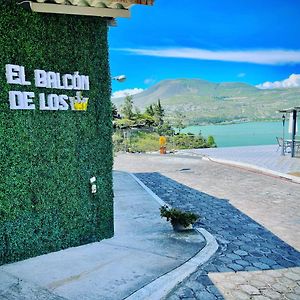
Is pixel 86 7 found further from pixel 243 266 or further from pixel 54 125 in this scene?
pixel 243 266

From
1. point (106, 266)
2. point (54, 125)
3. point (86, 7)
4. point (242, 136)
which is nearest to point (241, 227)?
point (106, 266)

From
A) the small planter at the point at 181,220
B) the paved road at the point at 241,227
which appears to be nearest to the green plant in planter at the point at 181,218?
the small planter at the point at 181,220

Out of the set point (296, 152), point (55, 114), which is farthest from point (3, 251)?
point (296, 152)

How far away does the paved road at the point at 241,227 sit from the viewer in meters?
5.43

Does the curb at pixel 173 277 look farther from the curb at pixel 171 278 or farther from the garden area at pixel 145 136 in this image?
the garden area at pixel 145 136

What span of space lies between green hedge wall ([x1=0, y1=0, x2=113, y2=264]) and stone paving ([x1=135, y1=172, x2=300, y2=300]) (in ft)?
8.65

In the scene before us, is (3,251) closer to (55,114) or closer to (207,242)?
(55,114)

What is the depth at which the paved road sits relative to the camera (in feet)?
17.8

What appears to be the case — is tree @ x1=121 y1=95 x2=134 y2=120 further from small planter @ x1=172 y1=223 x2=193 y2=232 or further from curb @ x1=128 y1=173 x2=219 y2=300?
curb @ x1=128 y1=173 x2=219 y2=300

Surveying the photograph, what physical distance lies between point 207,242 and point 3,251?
406 centimetres

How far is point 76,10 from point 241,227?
6451mm

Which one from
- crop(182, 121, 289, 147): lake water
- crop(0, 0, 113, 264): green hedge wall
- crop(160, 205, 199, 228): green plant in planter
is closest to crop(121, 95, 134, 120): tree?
crop(182, 121, 289, 147): lake water

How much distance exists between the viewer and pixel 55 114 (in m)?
6.45

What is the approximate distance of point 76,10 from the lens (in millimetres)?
6234
